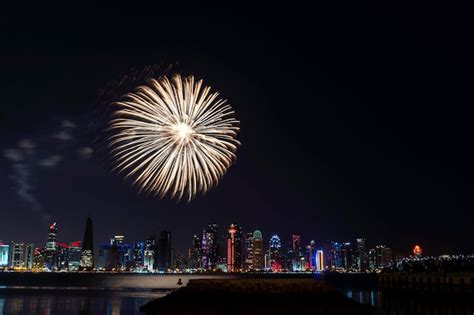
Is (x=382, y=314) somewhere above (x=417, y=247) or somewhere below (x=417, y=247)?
below

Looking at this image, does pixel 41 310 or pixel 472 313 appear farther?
pixel 41 310

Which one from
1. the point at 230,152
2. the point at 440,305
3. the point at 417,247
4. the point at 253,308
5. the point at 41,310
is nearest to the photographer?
the point at 253,308

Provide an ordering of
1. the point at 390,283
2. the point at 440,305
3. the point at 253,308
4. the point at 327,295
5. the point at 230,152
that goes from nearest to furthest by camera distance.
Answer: the point at 253,308
the point at 230,152
the point at 327,295
the point at 440,305
the point at 390,283

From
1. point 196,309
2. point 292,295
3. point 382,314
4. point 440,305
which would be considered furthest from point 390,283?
point 196,309

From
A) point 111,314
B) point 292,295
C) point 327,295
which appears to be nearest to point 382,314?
point 327,295

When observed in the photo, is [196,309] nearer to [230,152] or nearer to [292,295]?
[292,295]

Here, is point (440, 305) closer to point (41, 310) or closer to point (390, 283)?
point (41, 310)
